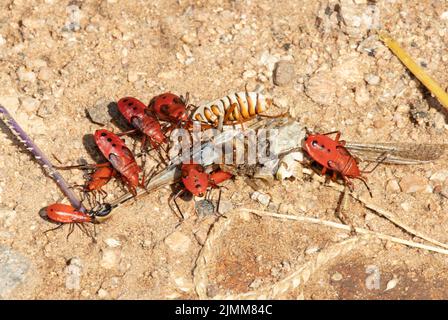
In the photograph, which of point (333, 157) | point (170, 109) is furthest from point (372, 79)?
point (170, 109)

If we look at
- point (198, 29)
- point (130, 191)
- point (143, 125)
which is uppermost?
point (198, 29)

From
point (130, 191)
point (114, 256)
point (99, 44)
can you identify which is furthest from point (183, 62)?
point (114, 256)

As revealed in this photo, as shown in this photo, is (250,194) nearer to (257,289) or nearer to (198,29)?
(257,289)

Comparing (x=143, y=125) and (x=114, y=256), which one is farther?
(x=143, y=125)

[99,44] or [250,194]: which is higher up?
[99,44]

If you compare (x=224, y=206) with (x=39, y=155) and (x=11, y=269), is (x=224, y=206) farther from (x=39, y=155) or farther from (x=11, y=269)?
(x=11, y=269)

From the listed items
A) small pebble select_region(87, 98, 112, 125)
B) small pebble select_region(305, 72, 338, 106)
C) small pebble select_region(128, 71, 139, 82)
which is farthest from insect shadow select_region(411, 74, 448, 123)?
small pebble select_region(87, 98, 112, 125)
